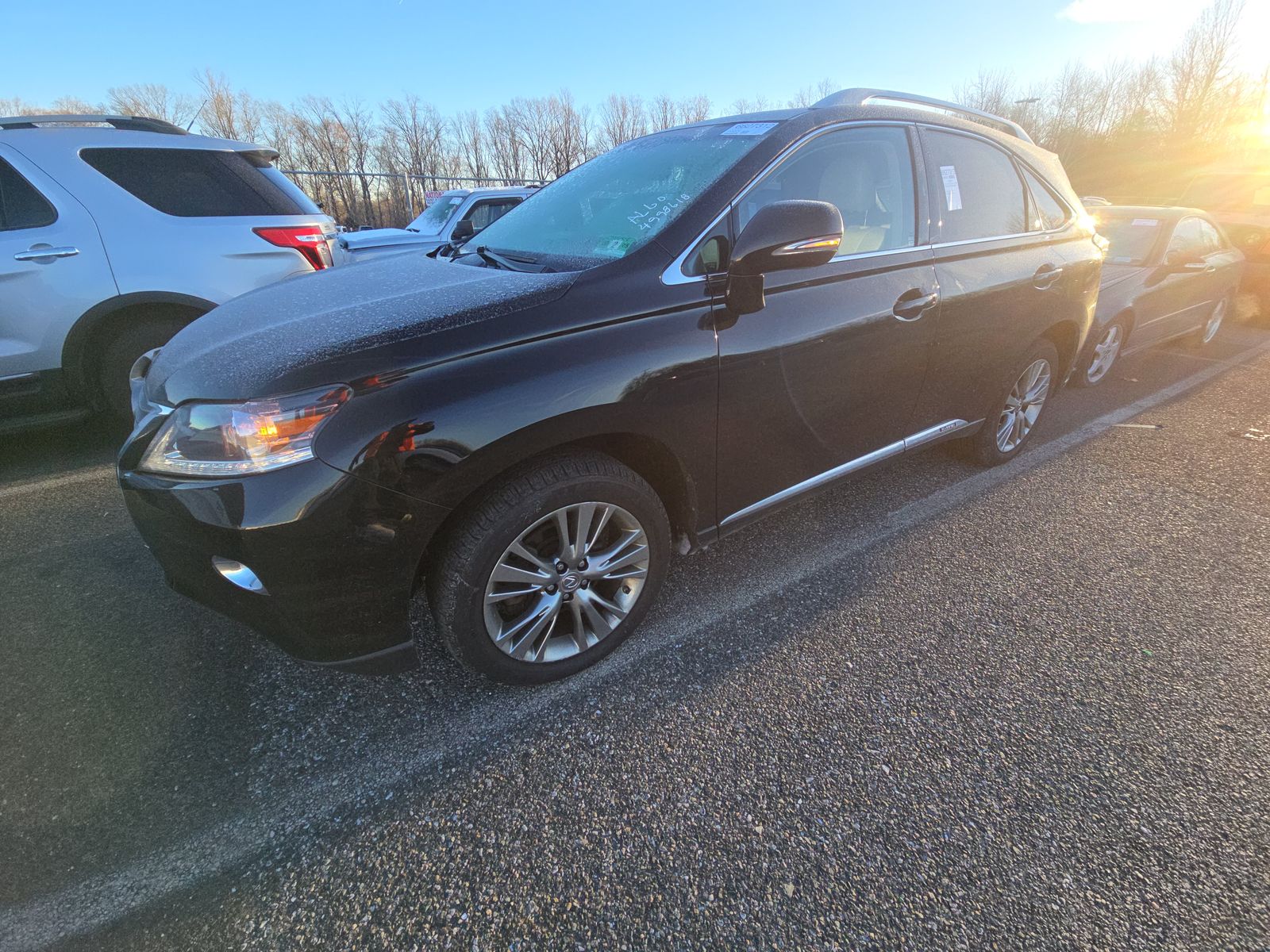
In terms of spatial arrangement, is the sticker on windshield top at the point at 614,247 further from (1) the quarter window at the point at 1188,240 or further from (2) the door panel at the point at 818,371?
(1) the quarter window at the point at 1188,240

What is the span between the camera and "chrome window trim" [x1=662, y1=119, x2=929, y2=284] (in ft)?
6.35

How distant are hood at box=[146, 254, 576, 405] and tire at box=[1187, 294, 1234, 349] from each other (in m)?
7.70

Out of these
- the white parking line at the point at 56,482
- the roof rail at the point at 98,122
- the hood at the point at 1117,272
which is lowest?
the white parking line at the point at 56,482

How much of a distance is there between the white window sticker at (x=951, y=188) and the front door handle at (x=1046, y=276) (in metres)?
0.68

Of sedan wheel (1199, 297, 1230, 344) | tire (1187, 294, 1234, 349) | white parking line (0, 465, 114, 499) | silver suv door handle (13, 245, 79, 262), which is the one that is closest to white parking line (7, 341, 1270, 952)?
white parking line (0, 465, 114, 499)

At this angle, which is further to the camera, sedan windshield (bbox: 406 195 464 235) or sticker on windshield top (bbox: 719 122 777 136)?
sedan windshield (bbox: 406 195 464 235)

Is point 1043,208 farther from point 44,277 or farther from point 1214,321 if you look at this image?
point 44,277

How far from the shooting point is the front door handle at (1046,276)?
Result: 3135 mm

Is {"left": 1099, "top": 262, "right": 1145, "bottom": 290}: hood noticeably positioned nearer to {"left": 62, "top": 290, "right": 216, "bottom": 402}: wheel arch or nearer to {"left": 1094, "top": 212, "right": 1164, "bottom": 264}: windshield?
{"left": 1094, "top": 212, "right": 1164, "bottom": 264}: windshield

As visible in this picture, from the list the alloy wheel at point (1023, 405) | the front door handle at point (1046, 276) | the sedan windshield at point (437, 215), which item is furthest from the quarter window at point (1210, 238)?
the sedan windshield at point (437, 215)

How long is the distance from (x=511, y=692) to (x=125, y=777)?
3.54 ft

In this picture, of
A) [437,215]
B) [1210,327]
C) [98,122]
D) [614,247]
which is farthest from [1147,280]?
[437,215]

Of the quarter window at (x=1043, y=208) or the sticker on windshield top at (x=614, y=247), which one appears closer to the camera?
the sticker on windshield top at (x=614, y=247)

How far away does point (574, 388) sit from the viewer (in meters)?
1.73
